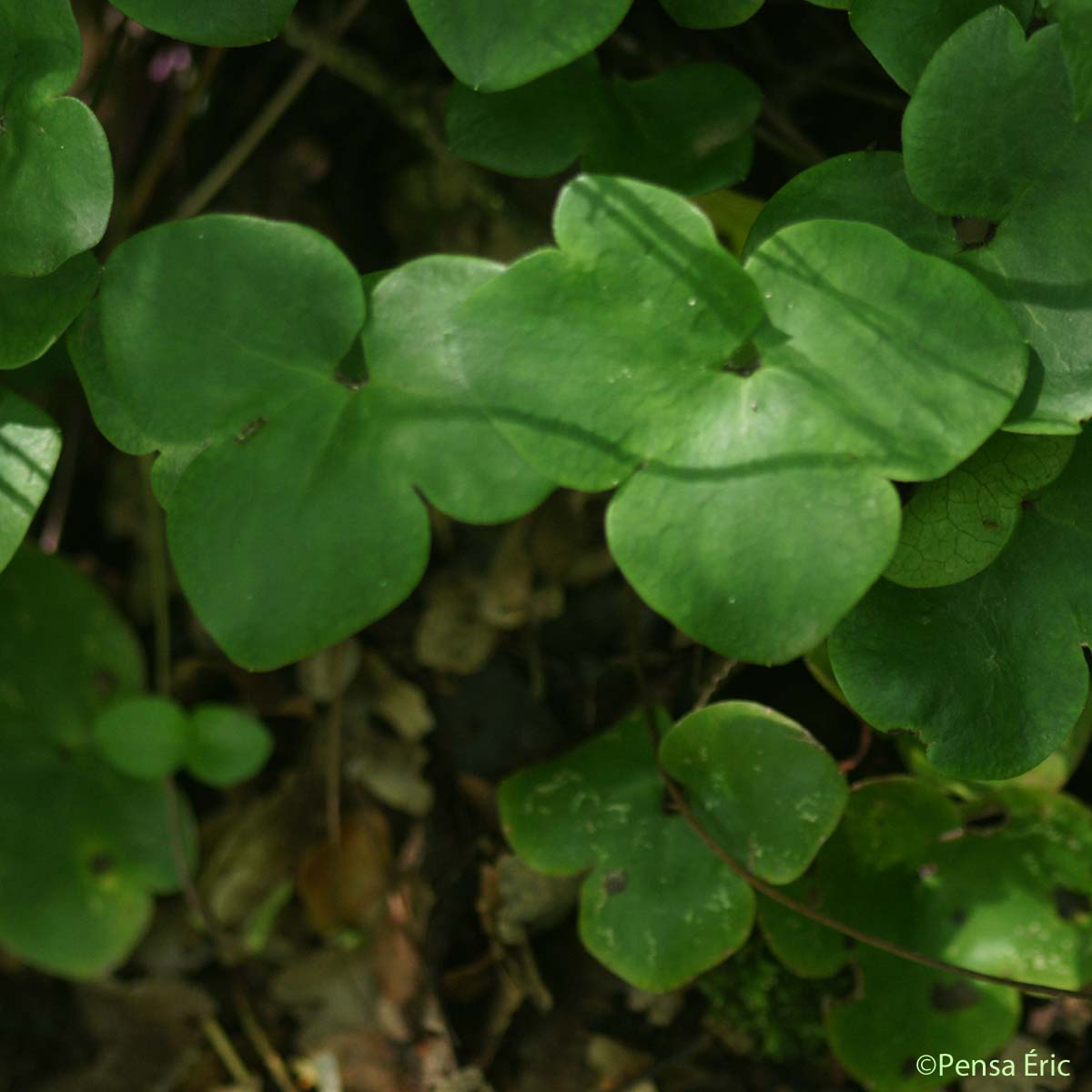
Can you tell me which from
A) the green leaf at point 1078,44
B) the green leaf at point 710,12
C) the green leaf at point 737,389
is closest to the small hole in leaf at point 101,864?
the green leaf at point 737,389

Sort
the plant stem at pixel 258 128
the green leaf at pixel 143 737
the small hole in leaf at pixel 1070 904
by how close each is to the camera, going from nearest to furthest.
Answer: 1. the small hole in leaf at pixel 1070 904
2. the plant stem at pixel 258 128
3. the green leaf at pixel 143 737

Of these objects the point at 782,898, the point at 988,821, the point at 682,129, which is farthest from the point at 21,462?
the point at 988,821

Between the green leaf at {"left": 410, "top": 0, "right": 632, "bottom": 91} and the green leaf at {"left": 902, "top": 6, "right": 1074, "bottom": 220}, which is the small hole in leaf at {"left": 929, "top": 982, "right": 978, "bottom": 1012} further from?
the green leaf at {"left": 410, "top": 0, "right": 632, "bottom": 91}

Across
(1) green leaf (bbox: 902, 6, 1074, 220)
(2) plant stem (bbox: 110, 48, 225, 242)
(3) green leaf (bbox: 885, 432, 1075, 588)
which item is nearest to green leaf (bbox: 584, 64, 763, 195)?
(1) green leaf (bbox: 902, 6, 1074, 220)

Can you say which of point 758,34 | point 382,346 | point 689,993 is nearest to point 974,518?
point 382,346

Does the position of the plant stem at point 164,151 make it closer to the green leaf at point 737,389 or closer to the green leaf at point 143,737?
the green leaf at point 143,737
